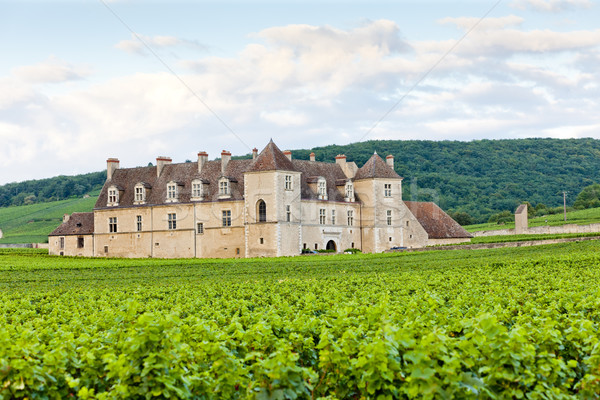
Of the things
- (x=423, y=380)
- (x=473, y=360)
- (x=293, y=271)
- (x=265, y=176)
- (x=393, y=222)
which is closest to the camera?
(x=423, y=380)

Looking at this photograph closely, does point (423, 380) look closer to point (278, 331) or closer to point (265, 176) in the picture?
point (278, 331)

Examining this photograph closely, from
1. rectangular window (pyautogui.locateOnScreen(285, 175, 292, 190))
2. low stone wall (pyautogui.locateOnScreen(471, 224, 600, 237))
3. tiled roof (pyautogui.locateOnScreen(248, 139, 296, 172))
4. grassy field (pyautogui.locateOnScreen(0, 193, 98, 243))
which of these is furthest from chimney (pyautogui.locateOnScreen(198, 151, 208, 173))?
grassy field (pyautogui.locateOnScreen(0, 193, 98, 243))

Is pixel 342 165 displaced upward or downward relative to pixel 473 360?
upward

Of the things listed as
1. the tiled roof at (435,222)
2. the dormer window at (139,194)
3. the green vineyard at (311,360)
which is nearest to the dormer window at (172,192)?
Result: the dormer window at (139,194)

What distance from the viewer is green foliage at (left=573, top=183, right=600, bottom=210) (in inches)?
4589

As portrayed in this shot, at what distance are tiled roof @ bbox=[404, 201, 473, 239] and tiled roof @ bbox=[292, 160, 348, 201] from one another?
32.0 ft

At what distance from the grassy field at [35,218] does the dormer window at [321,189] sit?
60.2m

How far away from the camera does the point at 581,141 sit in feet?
527

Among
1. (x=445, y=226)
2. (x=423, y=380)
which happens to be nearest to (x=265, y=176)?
(x=445, y=226)

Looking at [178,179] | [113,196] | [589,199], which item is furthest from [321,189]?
[589,199]

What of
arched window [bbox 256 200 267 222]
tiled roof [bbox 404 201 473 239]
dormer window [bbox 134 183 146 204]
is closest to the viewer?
arched window [bbox 256 200 267 222]

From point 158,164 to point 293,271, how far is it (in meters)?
37.1

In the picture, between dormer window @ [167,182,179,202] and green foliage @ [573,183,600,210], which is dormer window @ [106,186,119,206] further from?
green foliage @ [573,183,600,210]

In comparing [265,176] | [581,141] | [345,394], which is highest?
[581,141]
